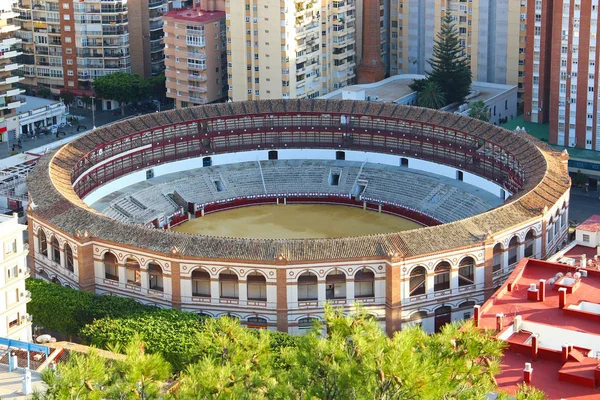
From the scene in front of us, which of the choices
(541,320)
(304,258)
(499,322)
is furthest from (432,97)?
(499,322)

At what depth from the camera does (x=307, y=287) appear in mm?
93312

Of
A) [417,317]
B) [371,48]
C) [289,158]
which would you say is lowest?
[417,317]

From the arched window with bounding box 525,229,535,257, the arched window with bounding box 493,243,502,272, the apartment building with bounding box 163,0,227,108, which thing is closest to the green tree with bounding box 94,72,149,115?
the apartment building with bounding box 163,0,227,108

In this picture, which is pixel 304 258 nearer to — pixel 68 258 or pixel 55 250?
pixel 68 258

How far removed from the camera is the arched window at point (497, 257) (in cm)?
9725

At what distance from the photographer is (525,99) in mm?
142000

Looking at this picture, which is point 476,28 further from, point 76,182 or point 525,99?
point 76,182

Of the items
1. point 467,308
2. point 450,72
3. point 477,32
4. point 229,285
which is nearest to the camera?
point 229,285

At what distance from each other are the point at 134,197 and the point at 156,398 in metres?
66.2

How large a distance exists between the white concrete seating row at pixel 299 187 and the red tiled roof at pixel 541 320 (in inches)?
1114

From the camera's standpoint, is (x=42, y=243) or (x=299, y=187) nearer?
(x=42, y=243)

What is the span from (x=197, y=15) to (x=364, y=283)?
218 feet

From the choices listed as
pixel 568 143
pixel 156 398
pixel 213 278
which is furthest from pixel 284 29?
pixel 156 398

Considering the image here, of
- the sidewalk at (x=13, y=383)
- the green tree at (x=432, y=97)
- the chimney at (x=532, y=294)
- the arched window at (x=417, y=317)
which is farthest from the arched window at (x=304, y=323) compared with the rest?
the green tree at (x=432, y=97)
